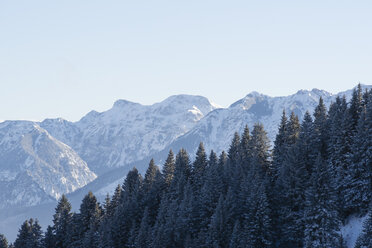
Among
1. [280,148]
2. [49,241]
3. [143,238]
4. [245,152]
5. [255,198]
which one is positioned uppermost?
[245,152]

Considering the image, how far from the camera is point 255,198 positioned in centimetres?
7988

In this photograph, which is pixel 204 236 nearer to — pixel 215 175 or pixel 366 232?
pixel 215 175

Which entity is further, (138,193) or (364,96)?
(138,193)

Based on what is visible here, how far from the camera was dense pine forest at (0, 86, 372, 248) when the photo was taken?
73438mm

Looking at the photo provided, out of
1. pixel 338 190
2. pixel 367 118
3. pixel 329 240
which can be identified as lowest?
pixel 329 240

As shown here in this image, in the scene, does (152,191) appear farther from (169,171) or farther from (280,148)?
(280,148)

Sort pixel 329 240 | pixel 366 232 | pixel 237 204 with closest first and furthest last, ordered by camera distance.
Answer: pixel 366 232, pixel 329 240, pixel 237 204

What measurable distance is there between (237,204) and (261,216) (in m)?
6.95

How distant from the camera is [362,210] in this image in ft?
240

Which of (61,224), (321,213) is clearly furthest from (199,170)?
(321,213)

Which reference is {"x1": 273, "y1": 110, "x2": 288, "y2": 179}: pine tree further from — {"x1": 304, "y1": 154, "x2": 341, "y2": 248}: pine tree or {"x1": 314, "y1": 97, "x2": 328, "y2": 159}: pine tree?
{"x1": 304, "y1": 154, "x2": 341, "y2": 248}: pine tree

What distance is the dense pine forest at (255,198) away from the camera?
241 feet

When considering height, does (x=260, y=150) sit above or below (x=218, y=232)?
above

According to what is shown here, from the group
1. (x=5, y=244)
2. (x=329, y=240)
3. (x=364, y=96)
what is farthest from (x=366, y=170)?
(x=5, y=244)
